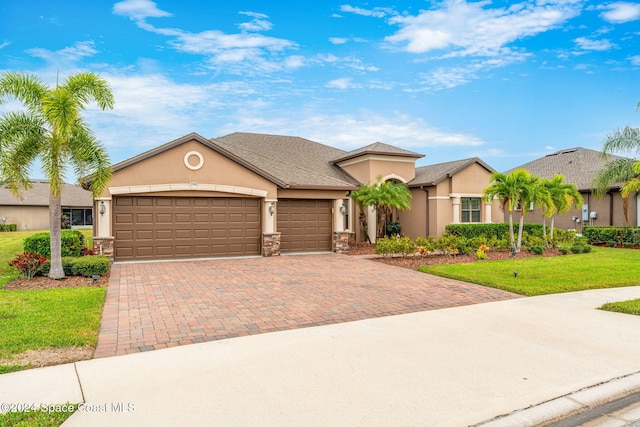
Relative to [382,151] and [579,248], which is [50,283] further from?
[579,248]

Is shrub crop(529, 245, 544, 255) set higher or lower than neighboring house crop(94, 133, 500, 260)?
lower

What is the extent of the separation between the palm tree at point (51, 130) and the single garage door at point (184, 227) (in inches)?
143

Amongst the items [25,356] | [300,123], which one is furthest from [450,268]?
[300,123]

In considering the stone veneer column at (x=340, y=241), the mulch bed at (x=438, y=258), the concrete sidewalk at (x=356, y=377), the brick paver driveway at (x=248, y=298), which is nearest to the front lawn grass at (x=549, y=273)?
the brick paver driveway at (x=248, y=298)

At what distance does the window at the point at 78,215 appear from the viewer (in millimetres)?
36500

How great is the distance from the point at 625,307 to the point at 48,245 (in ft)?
47.9

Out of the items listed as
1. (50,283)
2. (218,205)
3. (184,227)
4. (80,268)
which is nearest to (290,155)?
(218,205)

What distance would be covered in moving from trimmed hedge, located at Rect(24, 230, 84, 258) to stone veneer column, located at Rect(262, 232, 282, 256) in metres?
6.21

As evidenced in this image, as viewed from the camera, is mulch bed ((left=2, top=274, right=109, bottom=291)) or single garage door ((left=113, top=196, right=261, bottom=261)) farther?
single garage door ((left=113, top=196, right=261, bottom=261))

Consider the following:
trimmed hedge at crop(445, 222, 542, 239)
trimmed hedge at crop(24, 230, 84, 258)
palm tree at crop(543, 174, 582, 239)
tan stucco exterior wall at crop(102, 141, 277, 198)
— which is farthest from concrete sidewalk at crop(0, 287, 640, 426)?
trimmed hedge at crop(445, 222, 542, 239)

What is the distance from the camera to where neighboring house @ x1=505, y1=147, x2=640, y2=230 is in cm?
2141

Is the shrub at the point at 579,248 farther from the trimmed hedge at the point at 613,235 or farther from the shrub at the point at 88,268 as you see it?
the shrub at the point at 88,268

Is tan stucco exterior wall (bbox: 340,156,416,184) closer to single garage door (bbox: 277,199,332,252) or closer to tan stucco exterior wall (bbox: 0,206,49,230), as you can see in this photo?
single garage door (bbox: 277,199,332,252)

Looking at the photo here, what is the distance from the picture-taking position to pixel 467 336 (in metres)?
5.96
